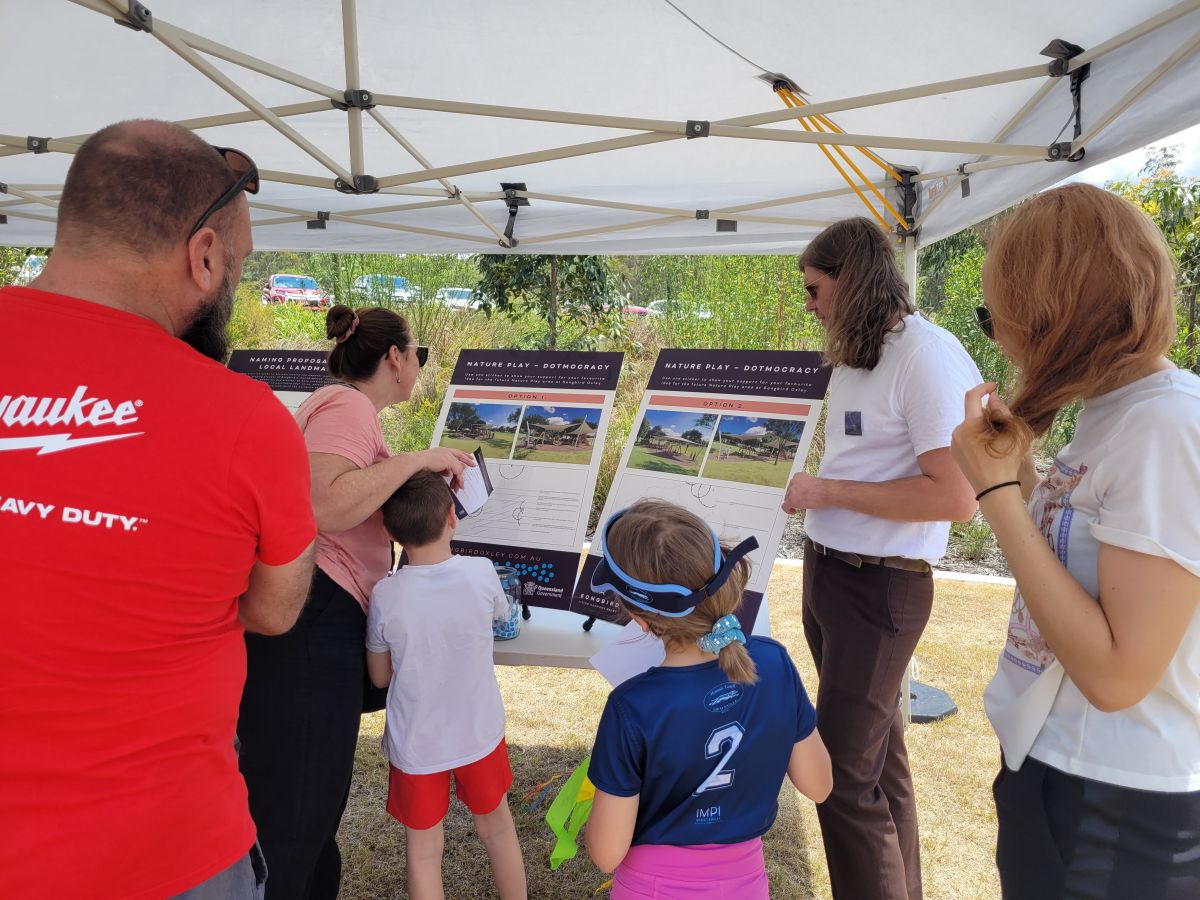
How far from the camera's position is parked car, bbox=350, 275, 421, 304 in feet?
33.1

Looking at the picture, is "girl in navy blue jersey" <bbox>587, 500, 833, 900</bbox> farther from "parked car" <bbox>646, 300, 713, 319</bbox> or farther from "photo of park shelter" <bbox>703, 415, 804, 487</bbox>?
"parked car" <bbox>646, 300, 713, 319</bbox>

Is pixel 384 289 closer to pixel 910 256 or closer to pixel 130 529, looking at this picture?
pixel 910 256

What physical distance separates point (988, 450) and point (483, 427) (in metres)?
1.91

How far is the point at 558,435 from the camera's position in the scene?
262 centimetres

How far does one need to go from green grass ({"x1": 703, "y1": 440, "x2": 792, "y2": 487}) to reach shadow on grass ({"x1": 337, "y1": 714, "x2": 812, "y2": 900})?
4.55 ft

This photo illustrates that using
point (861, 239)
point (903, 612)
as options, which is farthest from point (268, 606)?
point (861, 239)

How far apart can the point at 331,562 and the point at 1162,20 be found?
7.51 ft

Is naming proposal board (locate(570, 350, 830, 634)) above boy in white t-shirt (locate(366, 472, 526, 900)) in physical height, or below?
above

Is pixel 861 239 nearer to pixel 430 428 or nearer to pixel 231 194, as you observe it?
pixel 231 194

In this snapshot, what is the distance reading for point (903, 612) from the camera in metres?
1.88

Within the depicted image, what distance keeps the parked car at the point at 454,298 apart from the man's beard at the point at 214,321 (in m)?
9.08

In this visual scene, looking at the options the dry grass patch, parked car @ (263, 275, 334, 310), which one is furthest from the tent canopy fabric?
parked car @ (263, 275, 334, 310)

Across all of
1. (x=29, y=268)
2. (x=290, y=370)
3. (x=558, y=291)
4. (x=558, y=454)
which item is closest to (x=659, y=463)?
(x=558, y=454)

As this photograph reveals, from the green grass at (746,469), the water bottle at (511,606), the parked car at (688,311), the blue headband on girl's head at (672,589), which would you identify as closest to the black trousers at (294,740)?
the water bottle at (511,606)
